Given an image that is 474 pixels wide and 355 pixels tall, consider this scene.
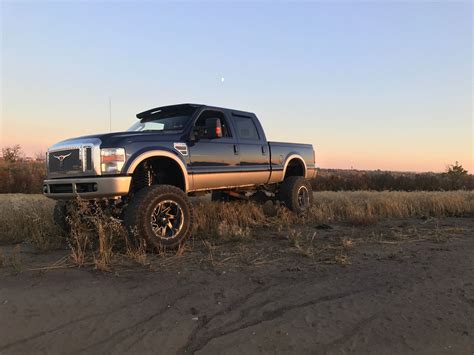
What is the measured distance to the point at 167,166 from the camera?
682 cm

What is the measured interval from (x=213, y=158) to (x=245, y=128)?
1.71m

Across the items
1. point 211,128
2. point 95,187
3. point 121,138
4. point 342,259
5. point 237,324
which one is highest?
point 211,128

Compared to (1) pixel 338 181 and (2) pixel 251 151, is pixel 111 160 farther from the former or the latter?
(1) pixel 338 181

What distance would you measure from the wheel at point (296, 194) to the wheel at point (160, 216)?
3806mm

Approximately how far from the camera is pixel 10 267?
496 centimetres

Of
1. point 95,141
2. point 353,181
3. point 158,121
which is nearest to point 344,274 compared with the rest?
point 95,141

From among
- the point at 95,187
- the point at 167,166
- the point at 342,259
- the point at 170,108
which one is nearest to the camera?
the point at 342,259

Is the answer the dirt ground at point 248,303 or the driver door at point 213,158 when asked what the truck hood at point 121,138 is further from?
the dirt ground at point 248,303

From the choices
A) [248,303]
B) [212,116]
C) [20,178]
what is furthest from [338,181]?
[248,303]

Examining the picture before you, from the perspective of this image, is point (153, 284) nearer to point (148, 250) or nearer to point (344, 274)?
point (148, 250)

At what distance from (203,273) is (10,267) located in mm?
2366

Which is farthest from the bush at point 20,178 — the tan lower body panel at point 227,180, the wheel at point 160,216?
the wheel at point 160,216

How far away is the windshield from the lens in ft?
23.7

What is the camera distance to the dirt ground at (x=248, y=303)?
308 centimetres
